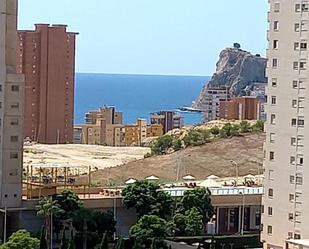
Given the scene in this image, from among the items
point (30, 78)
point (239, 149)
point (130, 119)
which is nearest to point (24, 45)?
point (30, 78)

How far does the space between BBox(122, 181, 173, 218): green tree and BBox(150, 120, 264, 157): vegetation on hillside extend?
65.5 ft

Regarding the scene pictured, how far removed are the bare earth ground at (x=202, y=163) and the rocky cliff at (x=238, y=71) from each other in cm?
4565

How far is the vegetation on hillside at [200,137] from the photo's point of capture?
4306 cm

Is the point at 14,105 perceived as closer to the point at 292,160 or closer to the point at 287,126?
the point at 287,126

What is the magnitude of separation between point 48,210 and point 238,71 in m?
70.6

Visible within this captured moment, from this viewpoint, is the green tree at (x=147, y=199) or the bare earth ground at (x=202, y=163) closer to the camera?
the green tree at (x=147, y=199)

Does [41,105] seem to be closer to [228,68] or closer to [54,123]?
[54,123]

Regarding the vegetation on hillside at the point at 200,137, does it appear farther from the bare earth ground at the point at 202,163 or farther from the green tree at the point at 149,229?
the green tree at the point at 149,229

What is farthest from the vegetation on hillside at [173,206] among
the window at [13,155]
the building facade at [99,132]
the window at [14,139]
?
the building facade at [99,132]

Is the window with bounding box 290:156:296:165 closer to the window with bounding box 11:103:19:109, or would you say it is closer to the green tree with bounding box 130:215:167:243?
the green tree with bounding box 130:215:167:243

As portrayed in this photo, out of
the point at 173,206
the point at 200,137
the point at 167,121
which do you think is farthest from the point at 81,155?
the point at 173,206

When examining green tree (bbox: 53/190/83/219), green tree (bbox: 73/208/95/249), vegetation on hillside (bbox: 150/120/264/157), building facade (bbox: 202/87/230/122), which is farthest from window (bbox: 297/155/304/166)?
building facade (bbox: 202/87/230/122)

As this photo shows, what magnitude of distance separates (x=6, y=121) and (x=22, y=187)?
1.65 metres

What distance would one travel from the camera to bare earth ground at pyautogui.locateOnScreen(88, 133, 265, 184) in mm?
38500
